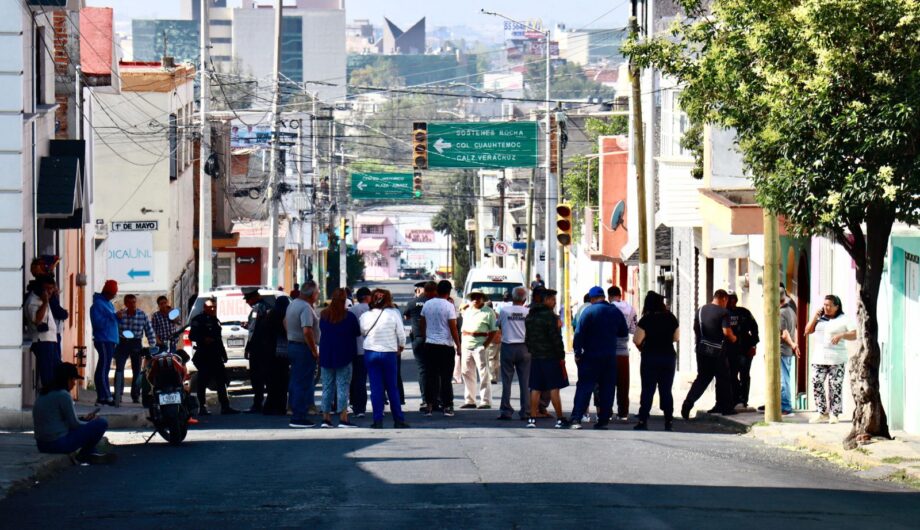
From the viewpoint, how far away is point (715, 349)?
22.0 metres

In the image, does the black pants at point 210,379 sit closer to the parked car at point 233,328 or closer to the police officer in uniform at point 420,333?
the police officer in uniform at point 420,333

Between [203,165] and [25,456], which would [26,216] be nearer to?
[25,456]

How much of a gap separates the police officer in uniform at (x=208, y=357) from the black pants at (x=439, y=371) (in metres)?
3.01

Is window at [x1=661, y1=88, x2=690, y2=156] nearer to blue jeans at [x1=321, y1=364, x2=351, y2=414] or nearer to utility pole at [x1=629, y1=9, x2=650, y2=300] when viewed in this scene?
utility pole at [x1=629, y1=9, x2=650, y2=300]

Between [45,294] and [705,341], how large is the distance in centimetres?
898

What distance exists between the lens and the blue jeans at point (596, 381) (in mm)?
20000

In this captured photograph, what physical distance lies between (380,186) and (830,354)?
1591 inches

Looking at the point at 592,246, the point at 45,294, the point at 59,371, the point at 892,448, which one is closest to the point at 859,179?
the point at 892,448

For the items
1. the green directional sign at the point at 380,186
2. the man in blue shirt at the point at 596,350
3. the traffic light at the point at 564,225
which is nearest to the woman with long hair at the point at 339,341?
the man in blue shirt at the point at 596,350

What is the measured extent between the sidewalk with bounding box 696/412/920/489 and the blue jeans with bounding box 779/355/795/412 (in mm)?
272

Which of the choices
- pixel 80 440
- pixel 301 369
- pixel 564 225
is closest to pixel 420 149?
pixel 564 225

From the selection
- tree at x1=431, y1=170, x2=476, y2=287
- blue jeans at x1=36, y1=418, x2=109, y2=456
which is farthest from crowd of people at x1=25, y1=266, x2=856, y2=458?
tree at x1=431, y1=170, x2=476, y2=287

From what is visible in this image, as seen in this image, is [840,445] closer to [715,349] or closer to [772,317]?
[772,317]

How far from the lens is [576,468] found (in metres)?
14.6
